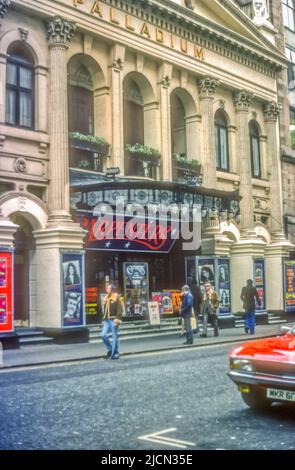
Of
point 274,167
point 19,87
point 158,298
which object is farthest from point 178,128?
point 19,87

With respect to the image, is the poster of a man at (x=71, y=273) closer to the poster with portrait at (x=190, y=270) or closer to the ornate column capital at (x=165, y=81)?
the poster with portrait at (x=190, y=270)

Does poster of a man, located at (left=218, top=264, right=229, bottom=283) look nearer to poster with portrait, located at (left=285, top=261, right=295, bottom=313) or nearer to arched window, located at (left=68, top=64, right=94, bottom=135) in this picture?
poster with portrait, located at (left=285, top=261, right=295, bottom=313)

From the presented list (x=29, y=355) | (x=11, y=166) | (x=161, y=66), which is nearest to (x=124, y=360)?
(x=29, y=355)

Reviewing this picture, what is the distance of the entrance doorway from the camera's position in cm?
1989

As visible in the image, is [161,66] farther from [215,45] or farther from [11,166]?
[11,166]

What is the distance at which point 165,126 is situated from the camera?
976 inches

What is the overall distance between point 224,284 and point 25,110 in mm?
11263

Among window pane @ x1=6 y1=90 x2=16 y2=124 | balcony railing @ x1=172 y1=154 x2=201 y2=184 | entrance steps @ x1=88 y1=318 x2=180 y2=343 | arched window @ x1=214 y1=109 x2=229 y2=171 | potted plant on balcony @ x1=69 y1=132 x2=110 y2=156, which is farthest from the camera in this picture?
arched window @ x1=214 y1=109 x2=229 y2=171

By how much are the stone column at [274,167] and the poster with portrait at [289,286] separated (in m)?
1.46

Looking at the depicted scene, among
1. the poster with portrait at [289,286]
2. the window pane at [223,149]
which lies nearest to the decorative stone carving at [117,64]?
the window pane at [223,149]

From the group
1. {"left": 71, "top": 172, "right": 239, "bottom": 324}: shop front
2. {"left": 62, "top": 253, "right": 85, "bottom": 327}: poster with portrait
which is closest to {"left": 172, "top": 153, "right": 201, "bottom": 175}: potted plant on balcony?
{"left": 71, "top": 172, "right": 239, "bottom": 324}: shop front

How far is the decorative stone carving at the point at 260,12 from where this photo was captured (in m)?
31.1

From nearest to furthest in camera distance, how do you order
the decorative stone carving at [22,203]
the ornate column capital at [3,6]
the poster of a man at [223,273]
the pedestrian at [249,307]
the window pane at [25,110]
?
1. the ornate column capital at [3,6]
2. the decorative stone carving at [22,203]
3. the window pane at [25,110]
4. the pedestrian at [249,307]
5. the poster of a man at [223,273]

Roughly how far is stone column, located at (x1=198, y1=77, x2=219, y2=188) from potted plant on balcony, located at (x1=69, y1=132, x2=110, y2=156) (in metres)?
5.50
